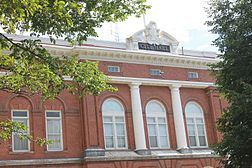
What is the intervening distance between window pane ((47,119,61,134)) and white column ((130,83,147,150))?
5183 mm

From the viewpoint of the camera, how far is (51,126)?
25.2 metres

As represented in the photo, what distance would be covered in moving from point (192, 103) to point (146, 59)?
510cm

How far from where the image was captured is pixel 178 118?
29078 millimetres

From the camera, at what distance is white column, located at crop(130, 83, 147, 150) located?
88.6 ft

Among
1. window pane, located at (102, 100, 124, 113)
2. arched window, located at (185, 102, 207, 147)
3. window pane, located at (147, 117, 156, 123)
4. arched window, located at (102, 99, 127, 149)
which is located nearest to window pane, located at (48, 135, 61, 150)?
arched window, located at (102, 99, 127, 149)

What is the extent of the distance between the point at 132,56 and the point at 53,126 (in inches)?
291

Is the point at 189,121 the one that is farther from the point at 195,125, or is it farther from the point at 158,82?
the point at 158,82

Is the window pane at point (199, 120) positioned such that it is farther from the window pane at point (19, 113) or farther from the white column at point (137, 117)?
the window pane at point (19, 113)

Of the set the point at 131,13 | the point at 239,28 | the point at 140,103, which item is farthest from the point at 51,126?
the point at 131,13

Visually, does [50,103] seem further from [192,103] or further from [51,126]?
[192,103]

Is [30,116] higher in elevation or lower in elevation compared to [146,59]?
lower

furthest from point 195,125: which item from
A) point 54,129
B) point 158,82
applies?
point 54,129

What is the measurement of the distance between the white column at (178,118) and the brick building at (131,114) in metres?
0.04

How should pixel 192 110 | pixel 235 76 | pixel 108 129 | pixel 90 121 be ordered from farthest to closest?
pixel 192 110, pixel 108 129, pixel 90 121, pixel 235 76
